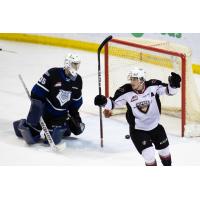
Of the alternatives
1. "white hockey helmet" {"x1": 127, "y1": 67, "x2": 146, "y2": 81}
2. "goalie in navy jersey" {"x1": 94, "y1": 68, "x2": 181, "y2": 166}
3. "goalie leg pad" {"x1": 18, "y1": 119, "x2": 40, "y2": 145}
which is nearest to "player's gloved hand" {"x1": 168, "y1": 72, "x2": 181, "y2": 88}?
"goalie in navy jersey" {"x1": 94, "y1": 68, "x2": 181, "y2": 166}

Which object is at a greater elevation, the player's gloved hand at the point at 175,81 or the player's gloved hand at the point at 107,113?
the player's gloved hand at the point at 175,81

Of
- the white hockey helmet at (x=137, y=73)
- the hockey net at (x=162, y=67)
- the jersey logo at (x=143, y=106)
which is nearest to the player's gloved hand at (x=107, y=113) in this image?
the hockey net at (x=162, y=67)

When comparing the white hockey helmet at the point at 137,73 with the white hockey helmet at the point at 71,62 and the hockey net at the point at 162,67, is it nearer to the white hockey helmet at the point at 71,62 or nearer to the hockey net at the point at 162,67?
the white hockey helmet at the point at 71,62

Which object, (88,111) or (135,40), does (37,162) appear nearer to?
(88,111)

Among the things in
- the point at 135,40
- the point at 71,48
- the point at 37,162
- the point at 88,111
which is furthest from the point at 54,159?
the point at 71,48

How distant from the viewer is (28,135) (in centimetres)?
595

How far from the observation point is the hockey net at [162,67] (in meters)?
6.07

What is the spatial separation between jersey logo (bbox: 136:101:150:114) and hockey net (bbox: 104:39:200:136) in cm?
50

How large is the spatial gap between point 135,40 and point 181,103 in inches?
20.9

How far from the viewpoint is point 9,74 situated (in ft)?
22.7

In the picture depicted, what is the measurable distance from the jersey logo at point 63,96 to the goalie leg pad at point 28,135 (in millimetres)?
257

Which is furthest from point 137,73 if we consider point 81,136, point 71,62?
point 81,136

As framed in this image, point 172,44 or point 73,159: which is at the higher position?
point 172,44

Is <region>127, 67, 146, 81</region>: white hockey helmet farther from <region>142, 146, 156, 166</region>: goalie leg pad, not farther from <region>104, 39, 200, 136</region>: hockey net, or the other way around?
<region>104, 39, 200, 136</region>: hockey net
